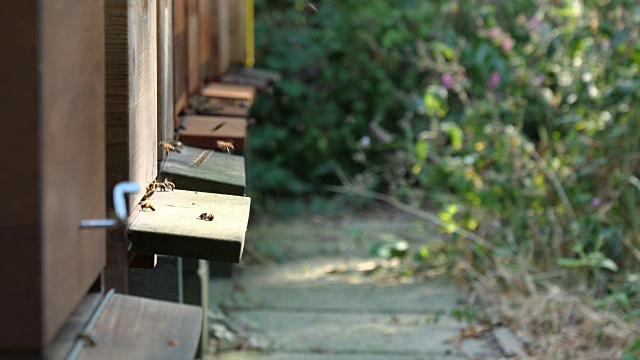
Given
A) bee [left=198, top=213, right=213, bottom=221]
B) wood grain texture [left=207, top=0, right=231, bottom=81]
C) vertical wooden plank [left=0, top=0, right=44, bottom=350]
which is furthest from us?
wood grain texture [left=207, top=0, right=231, bottom=81]

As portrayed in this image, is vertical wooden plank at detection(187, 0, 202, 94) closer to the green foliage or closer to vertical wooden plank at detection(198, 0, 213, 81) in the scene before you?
vertical wooden plank at detection(198, 0, 213, 81)

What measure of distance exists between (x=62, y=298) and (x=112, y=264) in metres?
0.72

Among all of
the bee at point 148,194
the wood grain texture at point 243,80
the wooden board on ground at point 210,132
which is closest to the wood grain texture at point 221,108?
the wooden board on ground at point 210,132

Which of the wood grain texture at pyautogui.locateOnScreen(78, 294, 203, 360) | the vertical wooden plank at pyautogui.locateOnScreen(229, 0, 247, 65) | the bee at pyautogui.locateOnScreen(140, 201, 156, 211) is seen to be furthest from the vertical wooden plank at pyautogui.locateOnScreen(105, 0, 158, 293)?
the vertical wooden plank at pyautogui.locateOnScreen(229, 0, 247, 65)

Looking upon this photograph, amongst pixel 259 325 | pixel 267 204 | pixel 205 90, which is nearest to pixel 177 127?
pixel 205 90

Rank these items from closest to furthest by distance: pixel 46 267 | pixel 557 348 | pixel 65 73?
pixel 46 267, pixel 65 73, pixel 557 348

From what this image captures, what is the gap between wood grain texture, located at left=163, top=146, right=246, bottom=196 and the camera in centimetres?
276

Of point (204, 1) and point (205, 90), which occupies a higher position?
point (204, 1)

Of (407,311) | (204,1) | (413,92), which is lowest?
(407,311)

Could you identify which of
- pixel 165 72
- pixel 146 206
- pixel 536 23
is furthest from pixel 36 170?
pixel 536 23

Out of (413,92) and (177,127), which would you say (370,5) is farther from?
(177,127)

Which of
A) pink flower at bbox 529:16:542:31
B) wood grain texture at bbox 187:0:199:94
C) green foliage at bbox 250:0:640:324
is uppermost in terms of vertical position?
pink flower at bbox 529:16:542:31

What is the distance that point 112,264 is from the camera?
2186 millimetres

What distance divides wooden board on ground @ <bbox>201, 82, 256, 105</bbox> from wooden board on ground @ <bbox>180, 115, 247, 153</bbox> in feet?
3.09
